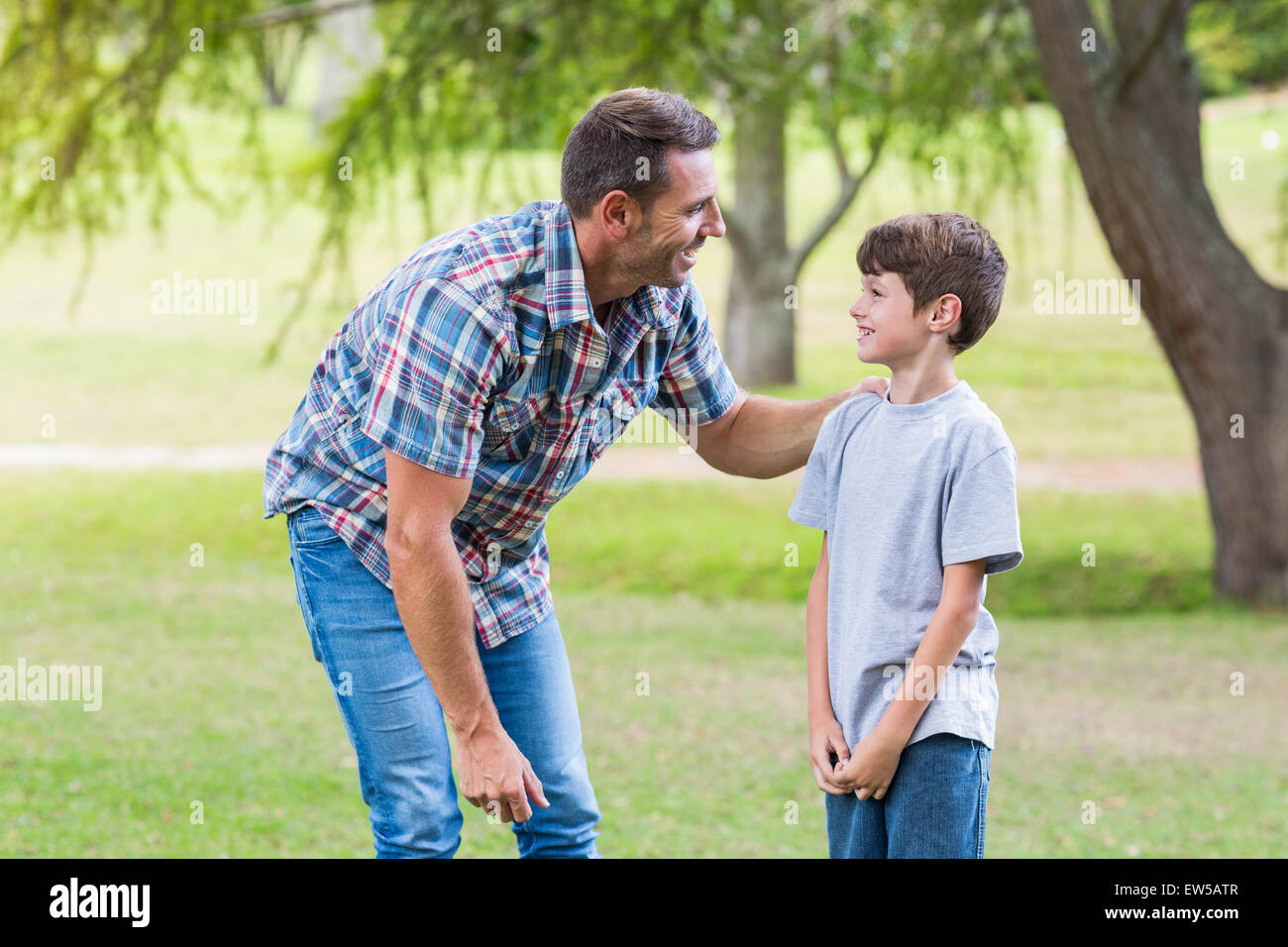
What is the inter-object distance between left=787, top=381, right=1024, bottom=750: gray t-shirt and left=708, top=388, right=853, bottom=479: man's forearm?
0.45m

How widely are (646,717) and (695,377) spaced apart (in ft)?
10.4

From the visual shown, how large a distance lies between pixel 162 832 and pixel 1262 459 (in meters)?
5.99

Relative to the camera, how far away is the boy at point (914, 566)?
2.10 metres

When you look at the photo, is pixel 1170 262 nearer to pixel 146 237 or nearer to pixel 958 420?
pixel 958 420

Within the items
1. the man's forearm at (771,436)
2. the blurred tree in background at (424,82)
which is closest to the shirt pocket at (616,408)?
the man's forearm at (771,436)

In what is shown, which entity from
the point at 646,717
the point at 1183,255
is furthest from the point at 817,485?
the point at 1183,255

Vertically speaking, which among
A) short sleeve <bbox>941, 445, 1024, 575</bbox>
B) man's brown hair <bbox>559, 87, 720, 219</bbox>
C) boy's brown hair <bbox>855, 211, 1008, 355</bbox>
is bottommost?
short sleeve <bbox>941, 445, 1024, 575</bbox>

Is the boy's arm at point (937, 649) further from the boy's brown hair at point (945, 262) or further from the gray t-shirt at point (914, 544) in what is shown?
the boy's brown hair at point (945, 262)

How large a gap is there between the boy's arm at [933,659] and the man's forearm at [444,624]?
655 millimetres

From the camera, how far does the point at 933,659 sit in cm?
209

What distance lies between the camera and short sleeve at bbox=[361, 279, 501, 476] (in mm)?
2225

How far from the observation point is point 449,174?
825 cm

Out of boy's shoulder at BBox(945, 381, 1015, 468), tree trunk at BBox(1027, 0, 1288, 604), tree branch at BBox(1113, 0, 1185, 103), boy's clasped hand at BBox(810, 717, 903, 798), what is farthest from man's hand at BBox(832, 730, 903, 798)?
tree trunk at BBox(1027, 0, 1288, 604)

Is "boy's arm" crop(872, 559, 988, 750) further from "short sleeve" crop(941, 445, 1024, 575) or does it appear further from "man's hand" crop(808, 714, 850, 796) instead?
"man's hand" crop(808, 714, 850, 796)
